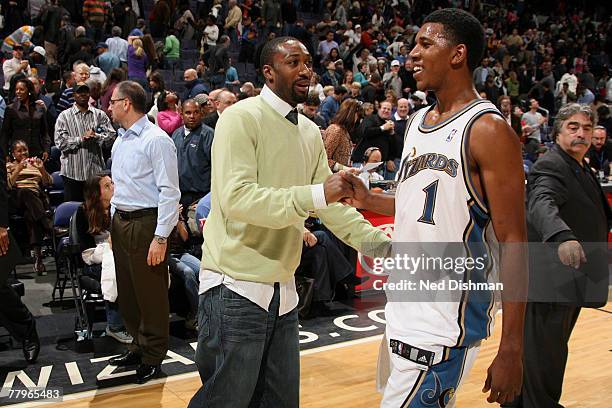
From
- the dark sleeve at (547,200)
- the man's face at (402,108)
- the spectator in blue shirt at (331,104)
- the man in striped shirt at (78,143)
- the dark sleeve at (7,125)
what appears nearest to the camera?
the dark sleeve at (547,200)

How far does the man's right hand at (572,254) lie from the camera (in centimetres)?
366

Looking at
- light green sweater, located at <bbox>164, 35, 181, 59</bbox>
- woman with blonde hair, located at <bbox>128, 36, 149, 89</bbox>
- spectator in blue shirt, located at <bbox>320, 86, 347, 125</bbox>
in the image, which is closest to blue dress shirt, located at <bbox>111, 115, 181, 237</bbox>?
spectator in blue shirt, located at <bbox>320, 86, 347, 125</bbox>

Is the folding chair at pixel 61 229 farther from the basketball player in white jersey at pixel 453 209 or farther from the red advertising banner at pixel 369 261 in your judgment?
the basketball player in white jersey at pixel 453 209

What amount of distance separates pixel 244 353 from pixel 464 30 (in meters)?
1.42

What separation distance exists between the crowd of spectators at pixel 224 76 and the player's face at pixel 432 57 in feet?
1.08

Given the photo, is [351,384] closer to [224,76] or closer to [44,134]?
[44,134]

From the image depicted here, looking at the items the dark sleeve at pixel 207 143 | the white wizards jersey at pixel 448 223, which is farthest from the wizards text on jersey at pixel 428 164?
the dark sleeve at pixel 207 143

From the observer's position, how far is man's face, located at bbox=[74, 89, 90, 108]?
7.47 meters

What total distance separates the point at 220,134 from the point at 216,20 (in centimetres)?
1343


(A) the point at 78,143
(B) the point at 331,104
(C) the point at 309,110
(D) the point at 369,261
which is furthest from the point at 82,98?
(B) the point at 331,104

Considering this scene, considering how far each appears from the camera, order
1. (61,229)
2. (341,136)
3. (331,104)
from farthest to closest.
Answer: (331,104)
(341,136)
(61,229)

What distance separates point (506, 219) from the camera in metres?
2.18

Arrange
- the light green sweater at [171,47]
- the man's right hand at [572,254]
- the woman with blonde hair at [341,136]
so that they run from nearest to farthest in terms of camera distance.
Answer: the man's right hand at [572,254] < the woman with blonde hair at [341,136] < the light green sweater at [171,47]

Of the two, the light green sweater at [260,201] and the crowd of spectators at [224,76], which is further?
the crowd of spectators at [224,76]
